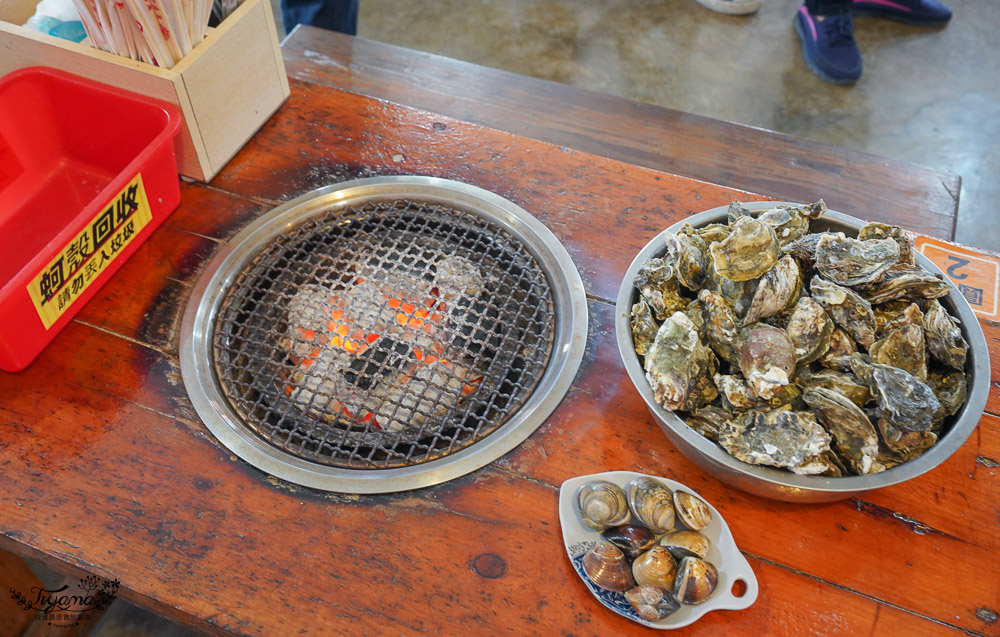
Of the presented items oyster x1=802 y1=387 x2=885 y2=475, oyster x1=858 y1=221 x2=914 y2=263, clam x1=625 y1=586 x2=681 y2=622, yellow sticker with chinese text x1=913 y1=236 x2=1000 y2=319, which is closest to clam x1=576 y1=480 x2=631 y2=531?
clam x1=625 y1=586 x2=681 y2=622

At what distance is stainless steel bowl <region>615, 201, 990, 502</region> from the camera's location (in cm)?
100

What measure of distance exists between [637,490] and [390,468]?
41cm

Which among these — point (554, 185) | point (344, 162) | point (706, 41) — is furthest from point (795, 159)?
point (706, 41)

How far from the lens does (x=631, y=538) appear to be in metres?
1.08

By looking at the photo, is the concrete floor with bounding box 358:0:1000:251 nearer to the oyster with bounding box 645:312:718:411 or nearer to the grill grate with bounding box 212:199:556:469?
the grill grate with bounding box 212:199:556:469

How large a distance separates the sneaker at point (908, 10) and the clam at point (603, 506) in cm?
333

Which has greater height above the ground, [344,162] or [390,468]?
[344,162]

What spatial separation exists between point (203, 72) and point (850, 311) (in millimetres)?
1298

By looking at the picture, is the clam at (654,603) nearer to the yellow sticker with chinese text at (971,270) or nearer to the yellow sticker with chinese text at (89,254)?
the yellow sticker with chinese text at (971,270)

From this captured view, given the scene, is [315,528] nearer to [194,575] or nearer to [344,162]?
[194,575]

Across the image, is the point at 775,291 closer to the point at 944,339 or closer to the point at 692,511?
the point at 944,339

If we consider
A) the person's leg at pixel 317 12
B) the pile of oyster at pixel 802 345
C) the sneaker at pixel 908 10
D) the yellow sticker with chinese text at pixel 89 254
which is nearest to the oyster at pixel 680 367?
the pile of oyster at pixel 802 345

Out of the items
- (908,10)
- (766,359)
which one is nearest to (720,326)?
(766,359)

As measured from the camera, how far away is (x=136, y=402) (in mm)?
1253
